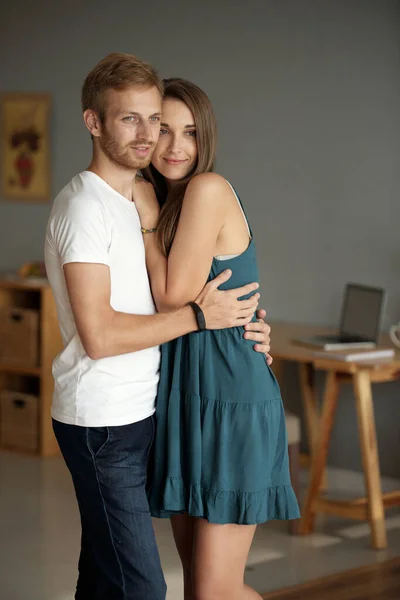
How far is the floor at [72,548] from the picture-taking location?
3.71 meters

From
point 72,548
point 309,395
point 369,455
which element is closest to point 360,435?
point 369,455

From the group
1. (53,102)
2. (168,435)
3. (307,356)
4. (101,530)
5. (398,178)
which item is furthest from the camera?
(53,102)

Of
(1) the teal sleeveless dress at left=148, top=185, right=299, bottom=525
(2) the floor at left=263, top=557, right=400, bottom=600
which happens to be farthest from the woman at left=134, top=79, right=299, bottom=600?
(2) the floor at left=263, top=557, right=400, bottom=600

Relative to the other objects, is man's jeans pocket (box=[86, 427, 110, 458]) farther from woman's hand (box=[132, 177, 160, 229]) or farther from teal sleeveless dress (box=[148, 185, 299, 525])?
woman's hand (box=[132, 177, 160, 229])

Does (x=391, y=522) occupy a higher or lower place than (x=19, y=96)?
lower

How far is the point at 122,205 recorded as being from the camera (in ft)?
7.86

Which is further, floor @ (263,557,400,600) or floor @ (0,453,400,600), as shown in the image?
floor @ (0,453,400,600)

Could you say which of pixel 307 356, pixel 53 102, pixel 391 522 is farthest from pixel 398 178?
→ pixel 53 102

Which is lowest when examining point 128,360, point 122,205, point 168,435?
point 168,435

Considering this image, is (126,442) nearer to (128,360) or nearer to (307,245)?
(128,360)

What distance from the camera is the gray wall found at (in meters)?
5.03

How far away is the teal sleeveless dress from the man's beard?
0.33m

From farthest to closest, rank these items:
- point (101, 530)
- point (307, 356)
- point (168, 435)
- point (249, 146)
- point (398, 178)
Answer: point (249, 146)
point (398, 178)
point (307, 356)
point (168, 435)
point (101, 530)

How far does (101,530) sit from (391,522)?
2403 millimetres
